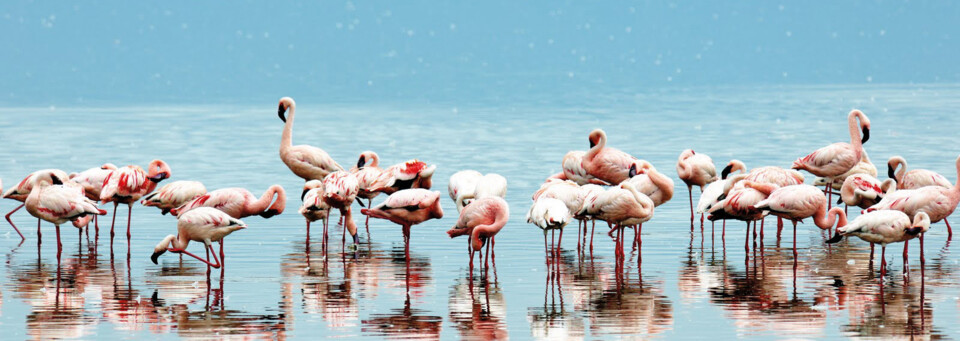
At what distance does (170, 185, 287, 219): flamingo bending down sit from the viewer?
12.5m

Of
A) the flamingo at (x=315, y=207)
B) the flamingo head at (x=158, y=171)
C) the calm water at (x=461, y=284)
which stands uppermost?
the flamingo head at (x=158, y=171)

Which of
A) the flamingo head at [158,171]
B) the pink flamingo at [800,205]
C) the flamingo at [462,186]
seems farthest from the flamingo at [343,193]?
the pink flamingo at [800,205]

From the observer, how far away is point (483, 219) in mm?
11188

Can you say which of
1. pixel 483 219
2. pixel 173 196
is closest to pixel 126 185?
pixel 173 196

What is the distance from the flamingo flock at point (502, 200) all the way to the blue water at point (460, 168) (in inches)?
13.7

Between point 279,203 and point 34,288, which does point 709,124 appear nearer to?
point 279,203

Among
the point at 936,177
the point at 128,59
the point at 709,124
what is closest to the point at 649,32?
the point at 128,59

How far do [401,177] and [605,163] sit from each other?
2.49 meters

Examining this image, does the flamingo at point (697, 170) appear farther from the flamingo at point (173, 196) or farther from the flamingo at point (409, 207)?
the flamingo at point (173, 196)

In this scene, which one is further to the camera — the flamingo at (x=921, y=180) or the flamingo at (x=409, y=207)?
the flamingo at (x=921, y=180)

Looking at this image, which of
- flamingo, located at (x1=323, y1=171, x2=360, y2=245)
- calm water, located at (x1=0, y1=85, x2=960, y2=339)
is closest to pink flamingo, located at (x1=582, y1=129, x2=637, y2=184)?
calm water, located at (x1=0, y1=85, x2=960, y2=339)

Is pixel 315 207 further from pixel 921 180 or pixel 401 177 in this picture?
pixel 921 180

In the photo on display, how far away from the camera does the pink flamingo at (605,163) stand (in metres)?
15.7

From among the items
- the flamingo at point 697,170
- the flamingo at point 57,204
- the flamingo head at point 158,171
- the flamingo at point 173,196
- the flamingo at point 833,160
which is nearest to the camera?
the flamingo at point 57,204
